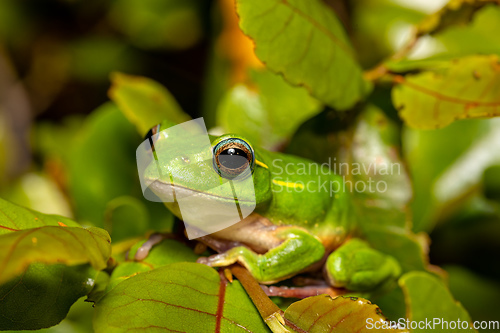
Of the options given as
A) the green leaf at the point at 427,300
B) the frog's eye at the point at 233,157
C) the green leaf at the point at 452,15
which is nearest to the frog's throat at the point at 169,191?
the frog's eye at the point at 233,157

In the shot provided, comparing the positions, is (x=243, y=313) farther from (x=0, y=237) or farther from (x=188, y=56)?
(x=188, y=56)

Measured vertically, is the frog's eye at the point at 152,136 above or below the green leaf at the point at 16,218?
below

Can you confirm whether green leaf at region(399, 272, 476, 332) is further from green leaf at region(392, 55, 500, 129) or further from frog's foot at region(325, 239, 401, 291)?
green leaf at region(392, 55, 500, 129)

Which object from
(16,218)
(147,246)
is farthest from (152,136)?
(16,218)

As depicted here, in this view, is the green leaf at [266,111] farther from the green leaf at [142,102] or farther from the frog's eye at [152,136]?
the frog's eye at [152,136]

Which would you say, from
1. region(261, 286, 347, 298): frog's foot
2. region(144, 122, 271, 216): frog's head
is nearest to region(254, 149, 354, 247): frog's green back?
region(144, 122, 271, 216): frog's head

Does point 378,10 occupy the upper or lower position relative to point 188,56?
upper

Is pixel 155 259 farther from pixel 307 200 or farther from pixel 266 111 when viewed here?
pixel 266 111

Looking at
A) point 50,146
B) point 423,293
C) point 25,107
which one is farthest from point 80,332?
point 25,107
